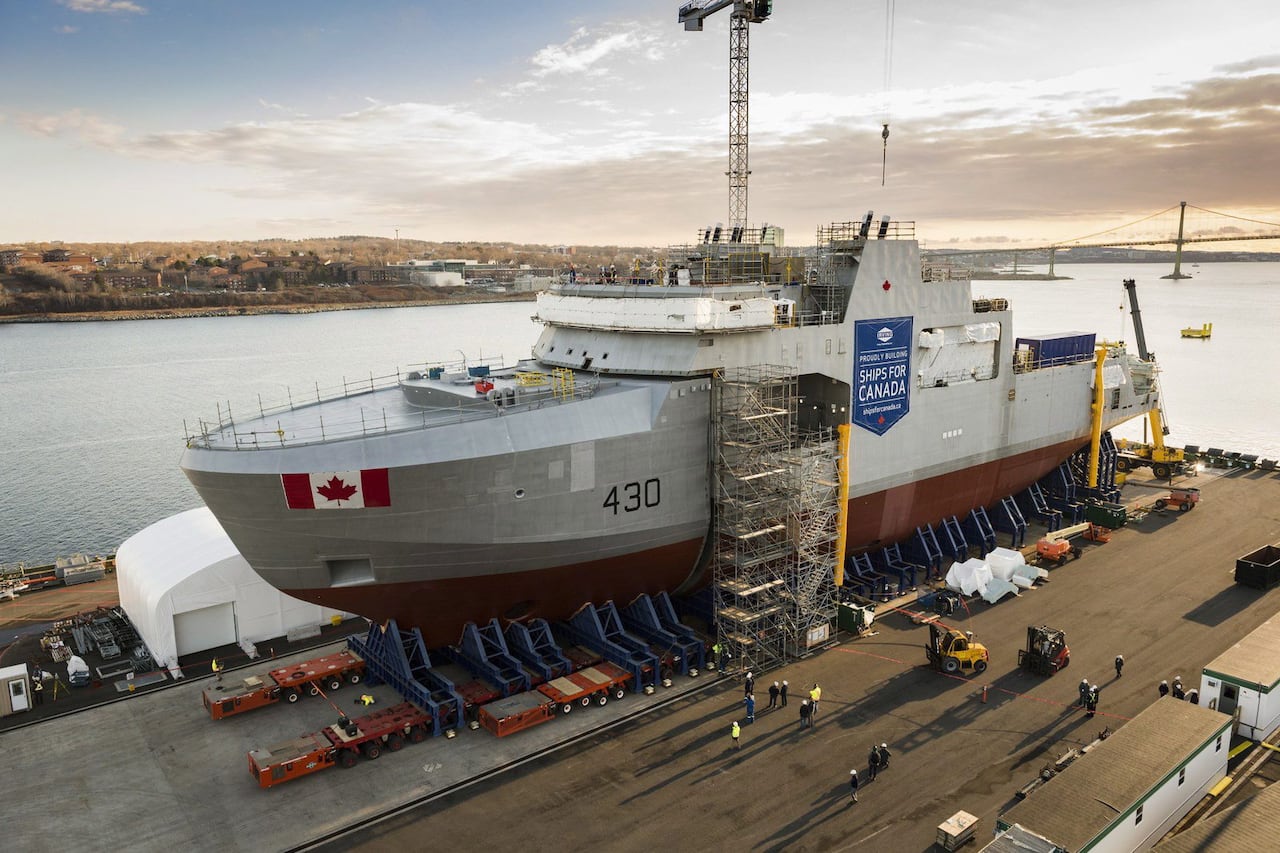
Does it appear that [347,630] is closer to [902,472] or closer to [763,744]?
[763,744]

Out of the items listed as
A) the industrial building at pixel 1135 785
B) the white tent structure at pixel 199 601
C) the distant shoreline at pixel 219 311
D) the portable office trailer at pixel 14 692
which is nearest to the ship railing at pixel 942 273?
the industrial building at pixel 1135 785

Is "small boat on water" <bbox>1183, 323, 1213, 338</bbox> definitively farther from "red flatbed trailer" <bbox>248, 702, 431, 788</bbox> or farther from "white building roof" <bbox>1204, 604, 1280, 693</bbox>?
"red flatbed trailer" <bbox>248, 702, 431, 788</bbox>

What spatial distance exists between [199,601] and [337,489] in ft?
27.1

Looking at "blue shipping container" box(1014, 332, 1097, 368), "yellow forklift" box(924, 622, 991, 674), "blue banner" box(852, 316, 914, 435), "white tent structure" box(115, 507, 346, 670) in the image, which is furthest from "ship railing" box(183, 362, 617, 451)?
"blue shipping container" box(1014, 332, 1097, 368)

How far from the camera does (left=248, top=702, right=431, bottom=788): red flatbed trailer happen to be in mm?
16438

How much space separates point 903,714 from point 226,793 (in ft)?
48.4

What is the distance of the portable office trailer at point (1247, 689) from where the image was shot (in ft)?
57.3

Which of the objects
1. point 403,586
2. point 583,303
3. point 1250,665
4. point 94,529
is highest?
point 583,303

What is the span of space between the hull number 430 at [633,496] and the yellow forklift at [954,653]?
8.10m

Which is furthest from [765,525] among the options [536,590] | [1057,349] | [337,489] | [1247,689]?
[1057,349]

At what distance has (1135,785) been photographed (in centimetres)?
1390

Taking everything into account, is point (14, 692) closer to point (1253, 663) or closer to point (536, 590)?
point (536, 590)

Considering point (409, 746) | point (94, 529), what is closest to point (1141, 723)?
point (409, 746)

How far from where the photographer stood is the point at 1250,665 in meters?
18.2
